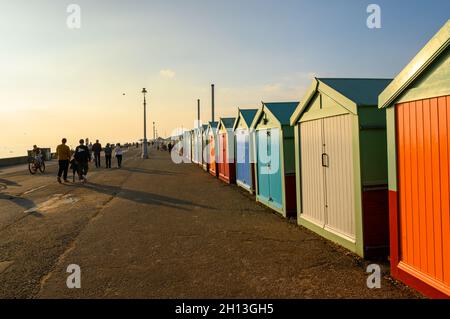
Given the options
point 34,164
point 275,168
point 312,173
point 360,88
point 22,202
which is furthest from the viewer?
point 34,164

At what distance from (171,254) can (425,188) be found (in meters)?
3.83

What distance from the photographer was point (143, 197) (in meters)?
11.7

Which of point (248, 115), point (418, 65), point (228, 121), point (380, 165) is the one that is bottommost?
point (380, 165)

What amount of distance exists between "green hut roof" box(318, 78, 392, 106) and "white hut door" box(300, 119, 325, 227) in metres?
0.75

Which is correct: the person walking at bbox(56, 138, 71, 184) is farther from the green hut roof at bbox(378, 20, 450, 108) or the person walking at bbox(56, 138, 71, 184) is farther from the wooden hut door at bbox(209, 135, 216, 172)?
the green hut roof at bbox(378, 20, 450, 108)

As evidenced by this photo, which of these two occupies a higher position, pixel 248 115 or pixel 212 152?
pixel 248 115

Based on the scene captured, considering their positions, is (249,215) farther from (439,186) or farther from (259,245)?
(439,186)

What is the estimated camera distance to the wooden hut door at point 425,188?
3852 millimetres

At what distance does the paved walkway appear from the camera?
4.43m

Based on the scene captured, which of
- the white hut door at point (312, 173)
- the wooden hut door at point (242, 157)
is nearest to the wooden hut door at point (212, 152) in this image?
the wooden hut door at point (242, 157)

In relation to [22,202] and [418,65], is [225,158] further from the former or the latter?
[418,65]
